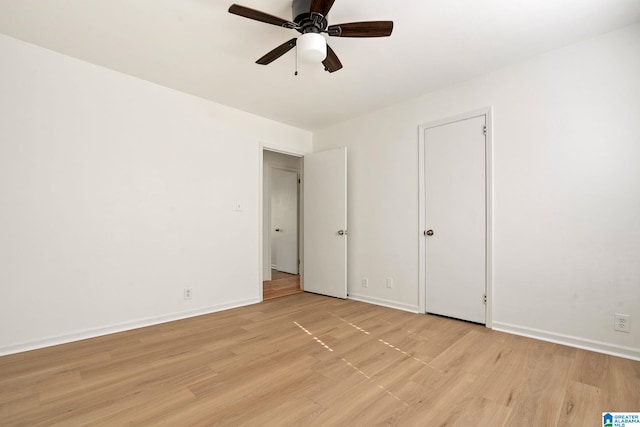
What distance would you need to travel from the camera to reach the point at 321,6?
181 cm

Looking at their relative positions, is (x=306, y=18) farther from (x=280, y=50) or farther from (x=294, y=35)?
(x=294, y=35)

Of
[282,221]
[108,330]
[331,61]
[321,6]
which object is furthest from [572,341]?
[282,221]

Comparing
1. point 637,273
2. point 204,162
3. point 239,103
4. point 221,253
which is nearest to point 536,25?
point 637,273

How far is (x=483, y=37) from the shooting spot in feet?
8.03

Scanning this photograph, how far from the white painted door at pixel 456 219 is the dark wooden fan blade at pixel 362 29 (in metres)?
1.70

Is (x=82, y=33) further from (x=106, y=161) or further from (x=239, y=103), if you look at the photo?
(x=239, y=103)

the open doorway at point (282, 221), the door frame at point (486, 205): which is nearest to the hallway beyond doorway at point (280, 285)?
the open doorway at point (282, 221)

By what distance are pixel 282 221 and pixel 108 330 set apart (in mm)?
4141

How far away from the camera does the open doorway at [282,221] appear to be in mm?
5477

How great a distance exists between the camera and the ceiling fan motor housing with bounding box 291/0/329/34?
192cm

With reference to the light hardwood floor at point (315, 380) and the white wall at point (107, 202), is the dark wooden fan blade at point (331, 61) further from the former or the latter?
the light hardwood floor at point (315, 380)

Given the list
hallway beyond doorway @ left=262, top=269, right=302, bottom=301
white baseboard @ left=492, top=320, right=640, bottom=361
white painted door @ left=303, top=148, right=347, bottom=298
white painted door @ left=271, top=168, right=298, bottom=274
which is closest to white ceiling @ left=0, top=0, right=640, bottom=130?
white painted door @ left=303, top=148, right=347, bottom=298

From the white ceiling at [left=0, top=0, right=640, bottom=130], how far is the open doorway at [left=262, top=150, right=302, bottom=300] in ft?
7.95

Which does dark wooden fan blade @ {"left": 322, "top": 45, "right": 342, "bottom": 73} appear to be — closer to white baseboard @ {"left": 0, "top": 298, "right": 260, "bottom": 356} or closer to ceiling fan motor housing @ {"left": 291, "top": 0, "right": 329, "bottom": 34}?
ceiling fan motor housing @ {"left": 291, "top": 0, "right": 329, "bottom": 34}
